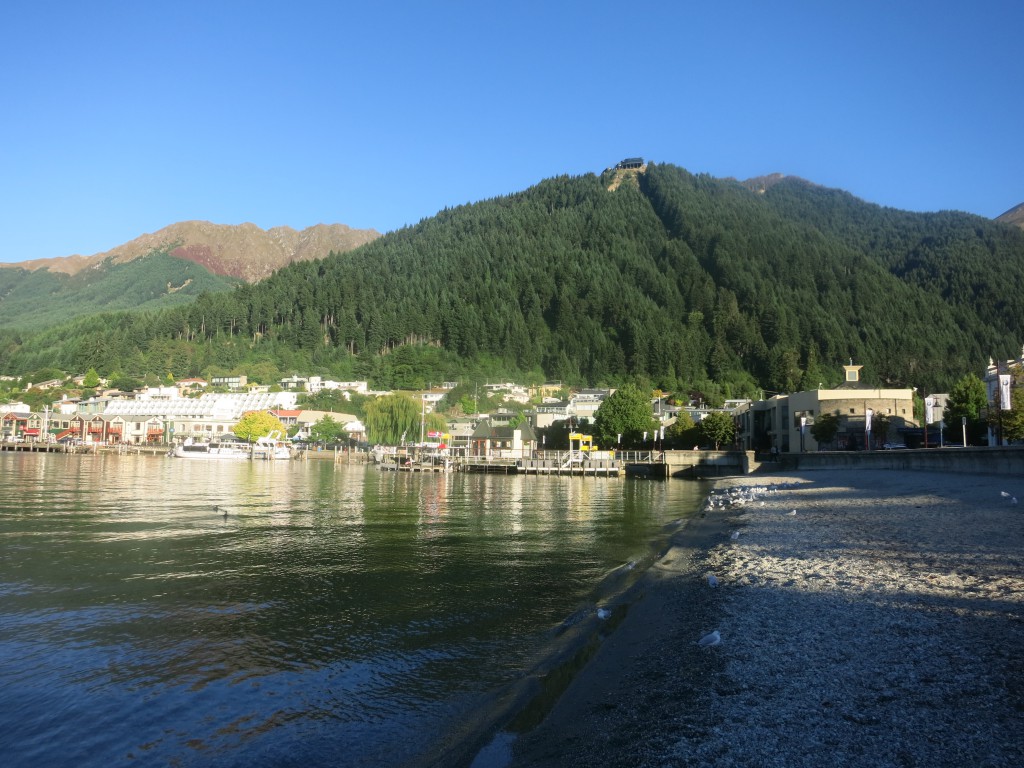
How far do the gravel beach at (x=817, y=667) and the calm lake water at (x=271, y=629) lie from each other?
5.59ft

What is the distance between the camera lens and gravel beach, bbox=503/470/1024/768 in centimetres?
568

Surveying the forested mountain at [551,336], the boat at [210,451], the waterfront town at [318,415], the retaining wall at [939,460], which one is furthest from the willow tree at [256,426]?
the retaining wall at [939,460]

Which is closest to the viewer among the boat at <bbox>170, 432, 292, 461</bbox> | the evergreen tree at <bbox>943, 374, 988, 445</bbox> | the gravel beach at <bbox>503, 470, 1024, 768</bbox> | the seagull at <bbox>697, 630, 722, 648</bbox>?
the gravel beach at <bbox>503, 470, 1024, 768</bbox>

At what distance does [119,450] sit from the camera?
428 feet

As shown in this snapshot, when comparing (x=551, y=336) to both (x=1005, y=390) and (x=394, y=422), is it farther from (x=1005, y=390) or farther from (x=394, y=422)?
(x=1005, y=390)

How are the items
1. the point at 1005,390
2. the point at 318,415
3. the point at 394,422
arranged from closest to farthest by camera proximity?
the point at 1005,390 → the point at 394,422 → the point at 318,415

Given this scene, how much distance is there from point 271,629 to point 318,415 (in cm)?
13143

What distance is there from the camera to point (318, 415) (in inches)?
5472

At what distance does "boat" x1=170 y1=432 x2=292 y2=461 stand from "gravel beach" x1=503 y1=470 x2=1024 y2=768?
10027 centimetres

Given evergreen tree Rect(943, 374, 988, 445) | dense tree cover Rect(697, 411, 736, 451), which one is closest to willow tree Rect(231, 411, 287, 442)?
dense tree cover Rect(697, 411, 736, 451)

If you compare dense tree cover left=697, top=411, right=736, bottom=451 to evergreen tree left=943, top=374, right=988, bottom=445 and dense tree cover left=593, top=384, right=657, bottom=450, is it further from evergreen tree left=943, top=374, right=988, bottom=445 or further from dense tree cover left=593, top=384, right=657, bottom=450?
evergreen tree left=943, top=374, right=988, bottom=445

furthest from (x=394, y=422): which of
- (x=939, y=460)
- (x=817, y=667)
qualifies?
(x=817, y=667)

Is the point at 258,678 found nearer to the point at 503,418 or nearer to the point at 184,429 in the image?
the point at 503,418

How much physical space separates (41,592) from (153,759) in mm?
9116
